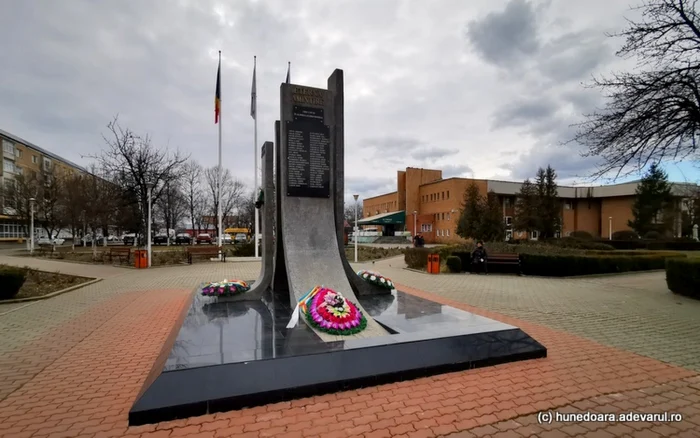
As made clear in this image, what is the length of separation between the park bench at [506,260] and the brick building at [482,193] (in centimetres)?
3086

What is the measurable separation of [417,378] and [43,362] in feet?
17.2

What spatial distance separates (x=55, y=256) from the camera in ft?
81.9

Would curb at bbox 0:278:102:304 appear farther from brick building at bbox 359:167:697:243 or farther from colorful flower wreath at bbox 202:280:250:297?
brick building at bbox 359:167:697:243

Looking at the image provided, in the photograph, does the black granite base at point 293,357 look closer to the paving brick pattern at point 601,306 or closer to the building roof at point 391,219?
the paving brick pattern at point 601,306

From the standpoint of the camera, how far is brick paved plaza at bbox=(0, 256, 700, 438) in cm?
338

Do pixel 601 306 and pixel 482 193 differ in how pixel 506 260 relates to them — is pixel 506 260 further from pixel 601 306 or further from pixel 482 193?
pixel 482 193

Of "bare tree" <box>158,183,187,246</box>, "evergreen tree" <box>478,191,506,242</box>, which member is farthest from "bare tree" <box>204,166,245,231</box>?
"evergreen tree" <box>478,191,506,242</box>

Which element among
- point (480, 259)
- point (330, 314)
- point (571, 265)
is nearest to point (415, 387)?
point (330, 314)

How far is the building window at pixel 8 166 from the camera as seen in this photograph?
52.0 m

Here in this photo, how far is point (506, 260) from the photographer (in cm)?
1630

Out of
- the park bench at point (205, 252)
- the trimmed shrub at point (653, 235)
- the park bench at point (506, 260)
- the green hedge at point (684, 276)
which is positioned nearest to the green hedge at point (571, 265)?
the park bench at point (506, 260)

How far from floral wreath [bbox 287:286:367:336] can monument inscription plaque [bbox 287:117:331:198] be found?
8.41 feet

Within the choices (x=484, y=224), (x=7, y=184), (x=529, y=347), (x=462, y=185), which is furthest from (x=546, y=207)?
(x=7, y=184)

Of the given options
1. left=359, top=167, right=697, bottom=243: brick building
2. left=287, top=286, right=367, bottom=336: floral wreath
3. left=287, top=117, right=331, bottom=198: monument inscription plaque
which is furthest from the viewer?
left=359, top=167, right=697, bottom=243: brick building
